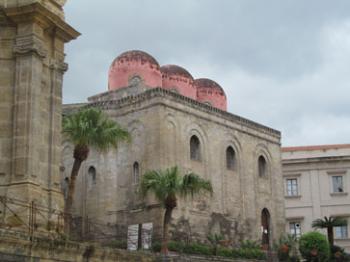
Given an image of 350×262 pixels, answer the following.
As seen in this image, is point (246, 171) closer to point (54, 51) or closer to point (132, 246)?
point (132, 246)

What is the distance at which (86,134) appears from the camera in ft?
95.9

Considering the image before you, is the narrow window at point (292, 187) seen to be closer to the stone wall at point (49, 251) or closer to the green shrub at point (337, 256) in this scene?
the green shrub at point (337, 256)

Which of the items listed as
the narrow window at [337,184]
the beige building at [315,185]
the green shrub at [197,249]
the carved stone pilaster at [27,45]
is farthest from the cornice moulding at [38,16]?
the narrow window at [337,184]

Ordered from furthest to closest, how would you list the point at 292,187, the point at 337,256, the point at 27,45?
the point at 292,187, the point at 337,256, the point at 27,45

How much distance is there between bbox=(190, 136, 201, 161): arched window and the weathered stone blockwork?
0.22 m

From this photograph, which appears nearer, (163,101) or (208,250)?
(208,250)

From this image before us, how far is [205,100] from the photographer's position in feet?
156

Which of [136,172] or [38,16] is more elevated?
[38,16]

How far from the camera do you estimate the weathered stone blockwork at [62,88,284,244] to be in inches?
1597

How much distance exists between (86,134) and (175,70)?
57.2 ft

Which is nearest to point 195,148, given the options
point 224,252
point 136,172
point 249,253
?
point 136,172

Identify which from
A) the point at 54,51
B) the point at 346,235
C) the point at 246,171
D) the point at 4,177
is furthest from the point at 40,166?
the point at 346,235

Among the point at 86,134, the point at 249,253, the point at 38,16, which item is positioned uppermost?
the point at 38,16

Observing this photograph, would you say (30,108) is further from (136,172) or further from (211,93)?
(211,93)
